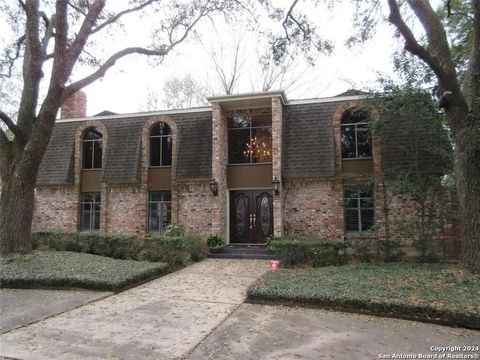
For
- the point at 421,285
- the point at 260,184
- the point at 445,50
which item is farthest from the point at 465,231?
the point at 260,184

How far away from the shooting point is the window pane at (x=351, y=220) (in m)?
12.9

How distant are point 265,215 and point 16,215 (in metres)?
8.73

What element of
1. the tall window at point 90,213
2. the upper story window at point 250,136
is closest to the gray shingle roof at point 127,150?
the upper story window at point 250,136

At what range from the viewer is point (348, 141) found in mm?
13523

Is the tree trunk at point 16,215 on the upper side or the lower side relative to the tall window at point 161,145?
lower

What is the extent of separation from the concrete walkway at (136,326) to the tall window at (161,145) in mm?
7919

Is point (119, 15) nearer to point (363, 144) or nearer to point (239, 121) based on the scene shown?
point (239, 121)

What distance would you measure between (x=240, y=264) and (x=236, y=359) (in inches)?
284

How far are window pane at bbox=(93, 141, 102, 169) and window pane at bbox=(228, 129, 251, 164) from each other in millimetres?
6309

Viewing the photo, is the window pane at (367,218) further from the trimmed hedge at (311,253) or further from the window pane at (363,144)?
the trimmed hedge at (311,253)

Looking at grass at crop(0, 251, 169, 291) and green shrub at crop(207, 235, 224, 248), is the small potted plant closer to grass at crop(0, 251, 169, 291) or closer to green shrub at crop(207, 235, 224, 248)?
green shrub at crop(207, 235, 224, 248)

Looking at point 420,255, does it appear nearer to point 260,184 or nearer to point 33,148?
point 260,184

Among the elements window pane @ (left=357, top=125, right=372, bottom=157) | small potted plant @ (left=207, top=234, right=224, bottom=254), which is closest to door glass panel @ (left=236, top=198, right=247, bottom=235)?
small potted plant @ (left=207, top=234, right=224, bottom=254)

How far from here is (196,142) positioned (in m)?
14.6
